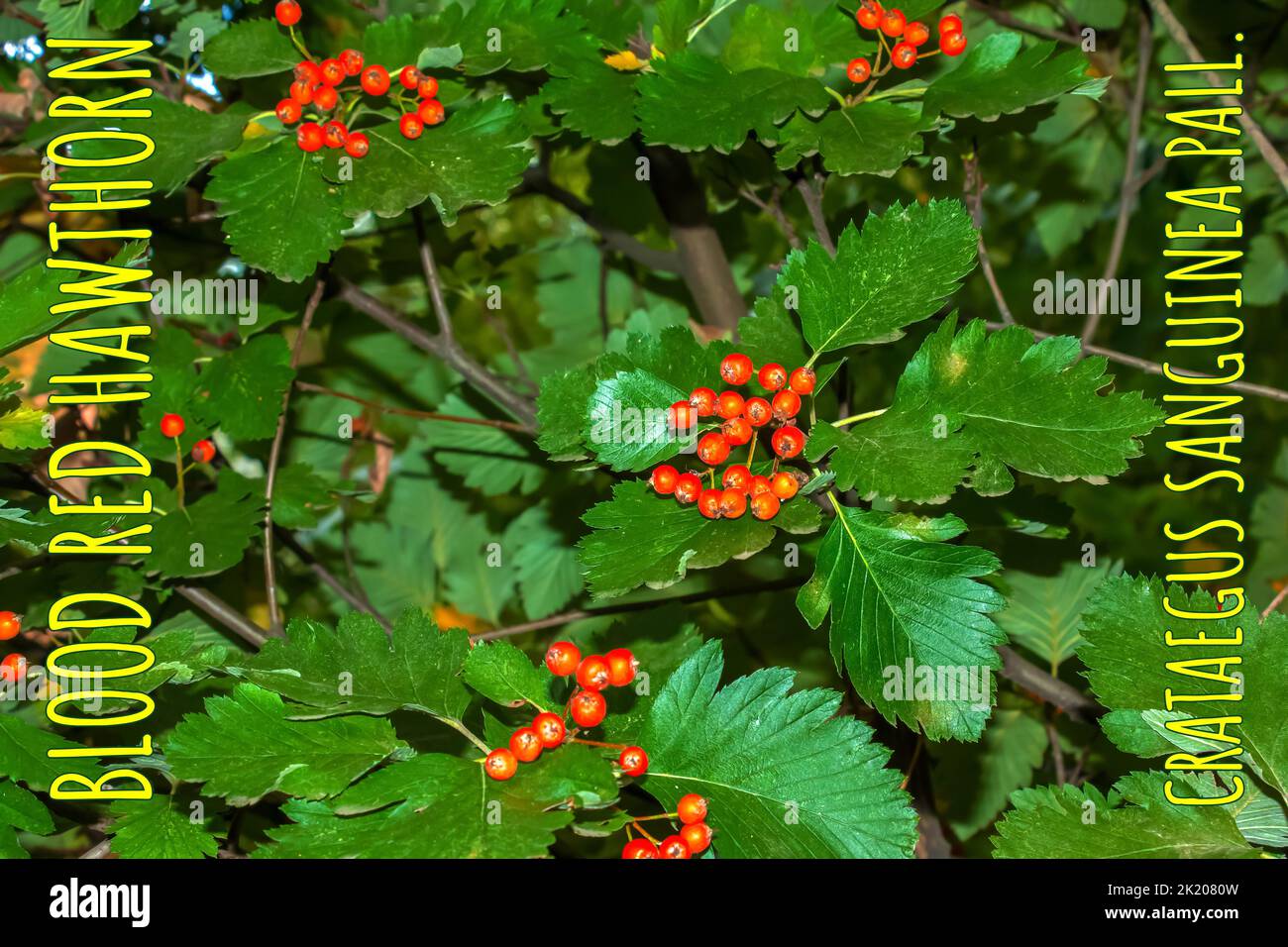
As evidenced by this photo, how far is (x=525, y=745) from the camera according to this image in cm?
75

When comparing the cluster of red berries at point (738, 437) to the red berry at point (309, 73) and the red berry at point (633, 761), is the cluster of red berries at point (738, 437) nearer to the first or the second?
the red berry at point (633, 761)

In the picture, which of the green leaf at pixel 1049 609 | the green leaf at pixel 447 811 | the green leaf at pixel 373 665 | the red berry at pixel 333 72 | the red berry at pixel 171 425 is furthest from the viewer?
the green leaf at pixel 1049 609

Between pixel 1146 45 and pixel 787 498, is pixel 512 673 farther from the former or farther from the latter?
pixel 1146 45

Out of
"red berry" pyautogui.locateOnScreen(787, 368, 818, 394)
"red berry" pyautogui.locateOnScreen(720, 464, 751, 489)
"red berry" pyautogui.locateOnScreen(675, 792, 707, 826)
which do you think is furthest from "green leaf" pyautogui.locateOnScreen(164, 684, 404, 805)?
"red berry" pyautogui.locateOnScreen(787, 368, 818, 394)

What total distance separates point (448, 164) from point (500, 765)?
58 centimetres

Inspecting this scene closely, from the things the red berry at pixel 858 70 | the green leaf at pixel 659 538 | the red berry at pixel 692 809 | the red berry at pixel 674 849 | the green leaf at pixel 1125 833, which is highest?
the red berry at pixel 858 70

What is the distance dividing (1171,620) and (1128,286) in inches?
37.8

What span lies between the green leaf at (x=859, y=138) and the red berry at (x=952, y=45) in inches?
3.9

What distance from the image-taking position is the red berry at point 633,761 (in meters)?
0.77

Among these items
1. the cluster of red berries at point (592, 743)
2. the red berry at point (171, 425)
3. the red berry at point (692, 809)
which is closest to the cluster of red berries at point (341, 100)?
the red berry at point (171, 425)

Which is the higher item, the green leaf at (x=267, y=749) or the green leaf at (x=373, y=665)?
the green leaf at (x=373, y=665)

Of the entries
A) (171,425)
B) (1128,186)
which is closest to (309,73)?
(171,425)

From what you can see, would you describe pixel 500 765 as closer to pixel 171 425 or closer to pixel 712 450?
pixel 712 450

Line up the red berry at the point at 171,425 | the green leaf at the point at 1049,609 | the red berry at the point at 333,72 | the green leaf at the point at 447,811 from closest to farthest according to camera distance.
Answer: the green leaf at the point at 447,811 < the red berry at the point at 333,72 < the red berry at the point at 171,425 < the green leaf at the point at 1049,609
